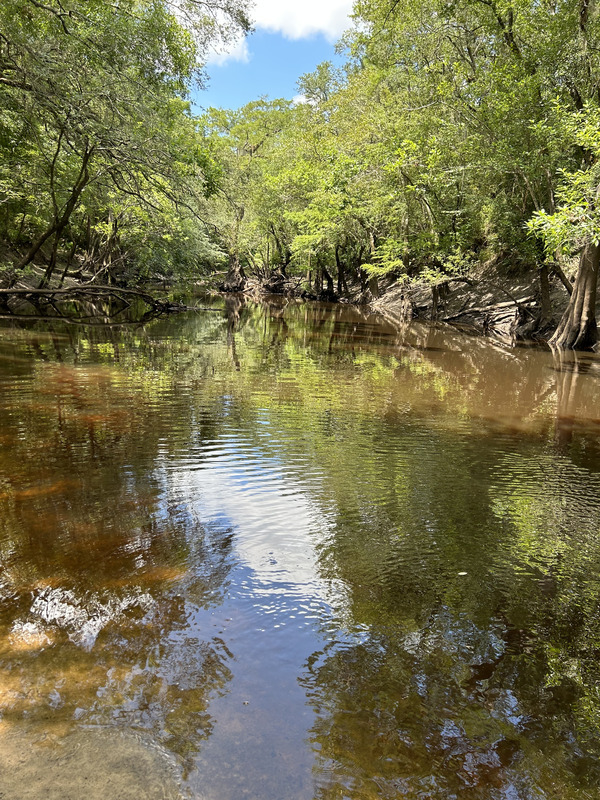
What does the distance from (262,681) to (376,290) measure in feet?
124

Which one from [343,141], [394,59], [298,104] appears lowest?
[343,141]

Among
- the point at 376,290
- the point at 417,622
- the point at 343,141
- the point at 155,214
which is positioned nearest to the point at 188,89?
the point at 155,214

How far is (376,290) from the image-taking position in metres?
38.5

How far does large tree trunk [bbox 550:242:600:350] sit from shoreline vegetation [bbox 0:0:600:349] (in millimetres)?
74

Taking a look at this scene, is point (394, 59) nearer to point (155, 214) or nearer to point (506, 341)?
point (506, 341)

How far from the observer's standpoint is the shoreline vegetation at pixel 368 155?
31.4 feet

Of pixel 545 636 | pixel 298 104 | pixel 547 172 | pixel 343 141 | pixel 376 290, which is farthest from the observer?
pixel 298 104

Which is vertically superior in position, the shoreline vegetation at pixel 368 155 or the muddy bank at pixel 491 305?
the shoreline vegetation at pixel 368 155

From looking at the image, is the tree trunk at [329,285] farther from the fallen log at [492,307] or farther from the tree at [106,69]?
the tree at [106,69]

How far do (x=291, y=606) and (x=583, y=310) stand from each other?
18.8 metres

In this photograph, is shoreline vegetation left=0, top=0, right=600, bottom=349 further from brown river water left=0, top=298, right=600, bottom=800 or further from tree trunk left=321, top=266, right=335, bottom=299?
brown river water left=0, top=298, right=600, bottom=800

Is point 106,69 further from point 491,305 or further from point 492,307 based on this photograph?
point 491,305

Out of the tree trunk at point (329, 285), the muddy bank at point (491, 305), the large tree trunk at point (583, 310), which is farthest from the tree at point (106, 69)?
the tree trunk at point (329, 285)

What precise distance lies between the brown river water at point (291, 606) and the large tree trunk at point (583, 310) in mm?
11957
